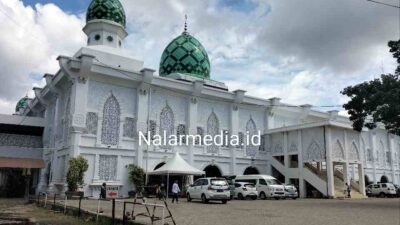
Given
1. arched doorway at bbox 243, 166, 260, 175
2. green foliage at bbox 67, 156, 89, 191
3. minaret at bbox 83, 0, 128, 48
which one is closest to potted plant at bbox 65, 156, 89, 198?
green foliage at bbox 67, 156, 89, 191

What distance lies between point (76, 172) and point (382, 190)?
2218cm

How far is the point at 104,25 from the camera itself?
27500 millimetres

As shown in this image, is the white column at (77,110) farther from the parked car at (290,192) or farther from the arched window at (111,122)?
the parked car at (290,192)

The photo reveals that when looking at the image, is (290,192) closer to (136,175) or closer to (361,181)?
(361,181)

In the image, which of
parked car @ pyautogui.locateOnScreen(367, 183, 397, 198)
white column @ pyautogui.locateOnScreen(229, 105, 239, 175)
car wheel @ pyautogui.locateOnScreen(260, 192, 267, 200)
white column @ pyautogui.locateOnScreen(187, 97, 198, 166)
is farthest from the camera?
parked car @ pyautogui.locateOnScreen(367, 183, 397, 198)

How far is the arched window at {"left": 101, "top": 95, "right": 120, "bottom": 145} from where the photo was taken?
23266 millimetres

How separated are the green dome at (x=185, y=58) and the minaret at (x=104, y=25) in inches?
187

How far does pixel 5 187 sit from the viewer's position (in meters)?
24.9

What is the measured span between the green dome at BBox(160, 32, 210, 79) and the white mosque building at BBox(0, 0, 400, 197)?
83 mm

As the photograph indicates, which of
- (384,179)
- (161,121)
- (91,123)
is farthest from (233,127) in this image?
(384,179)

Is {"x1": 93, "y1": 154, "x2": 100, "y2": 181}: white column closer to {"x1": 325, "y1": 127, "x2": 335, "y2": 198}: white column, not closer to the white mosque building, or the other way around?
the white mosque building

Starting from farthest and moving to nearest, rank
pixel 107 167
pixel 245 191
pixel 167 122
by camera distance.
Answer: pixel 167 122
pixel 107 167
pixel 245 191

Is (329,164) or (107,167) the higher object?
(329,164)

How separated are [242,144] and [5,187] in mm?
16462
